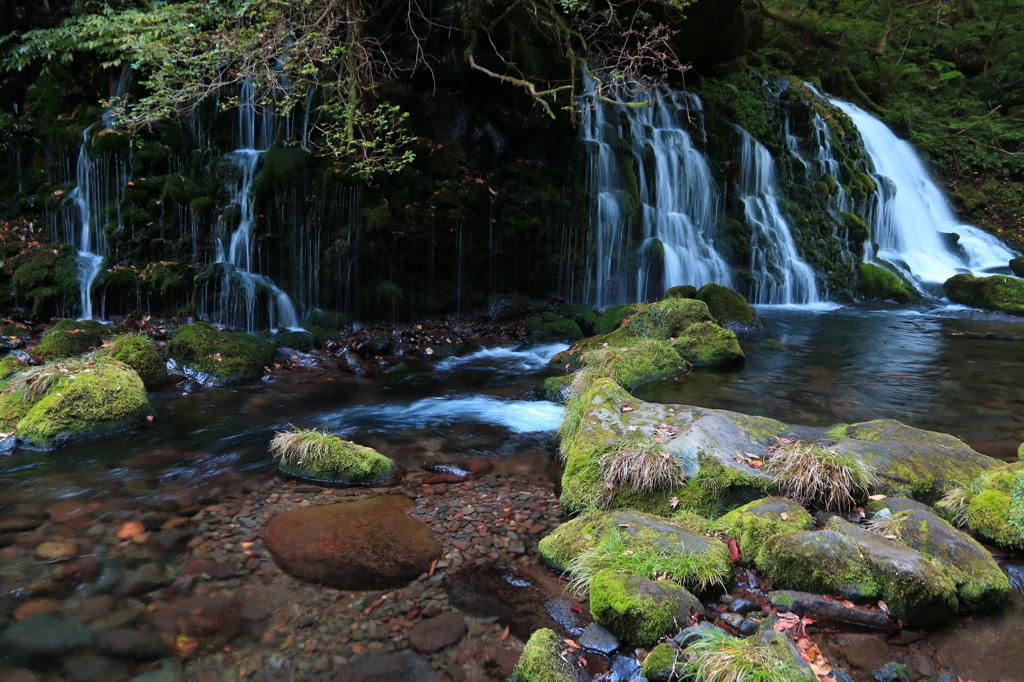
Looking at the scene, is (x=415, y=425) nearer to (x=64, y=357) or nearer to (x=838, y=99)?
(x=64, y=357)

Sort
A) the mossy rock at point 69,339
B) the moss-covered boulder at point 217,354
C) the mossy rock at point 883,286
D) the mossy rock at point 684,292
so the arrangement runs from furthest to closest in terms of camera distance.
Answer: the mossy rock at point 883,286, the mossy rock at point 684,292, the moss-covered boulder at point 217,354, the mossy rock at point 69,339

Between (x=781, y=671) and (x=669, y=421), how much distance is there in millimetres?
3063

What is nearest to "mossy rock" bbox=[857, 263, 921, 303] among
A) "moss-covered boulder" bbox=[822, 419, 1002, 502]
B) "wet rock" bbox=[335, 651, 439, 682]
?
"moss-covered boulder" bbox=[822, 419, 1002, 502]

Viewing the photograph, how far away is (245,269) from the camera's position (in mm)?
11430

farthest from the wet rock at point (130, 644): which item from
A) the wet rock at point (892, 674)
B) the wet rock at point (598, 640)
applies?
the wet rock at point (892, 674)

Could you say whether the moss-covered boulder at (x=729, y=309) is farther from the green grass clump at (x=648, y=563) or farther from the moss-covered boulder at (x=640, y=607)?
the moss-covered boulder at (x=640, y=607)

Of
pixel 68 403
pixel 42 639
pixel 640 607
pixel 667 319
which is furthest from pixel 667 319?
pixel 42 639

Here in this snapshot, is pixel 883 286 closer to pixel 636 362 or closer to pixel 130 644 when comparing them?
pixel 636 362

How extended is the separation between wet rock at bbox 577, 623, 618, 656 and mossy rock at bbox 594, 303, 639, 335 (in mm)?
7698

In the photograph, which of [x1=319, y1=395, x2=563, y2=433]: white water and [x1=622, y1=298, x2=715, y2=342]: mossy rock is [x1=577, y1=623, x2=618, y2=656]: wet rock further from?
[x1=622, y1=298, x2=715, y2=342]: mossy rock

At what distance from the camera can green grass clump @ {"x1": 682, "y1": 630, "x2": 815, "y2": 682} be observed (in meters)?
2.60

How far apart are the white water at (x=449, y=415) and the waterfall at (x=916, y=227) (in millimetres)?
14382

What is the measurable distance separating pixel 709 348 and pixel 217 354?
7.31 m

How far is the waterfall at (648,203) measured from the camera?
13.8m
